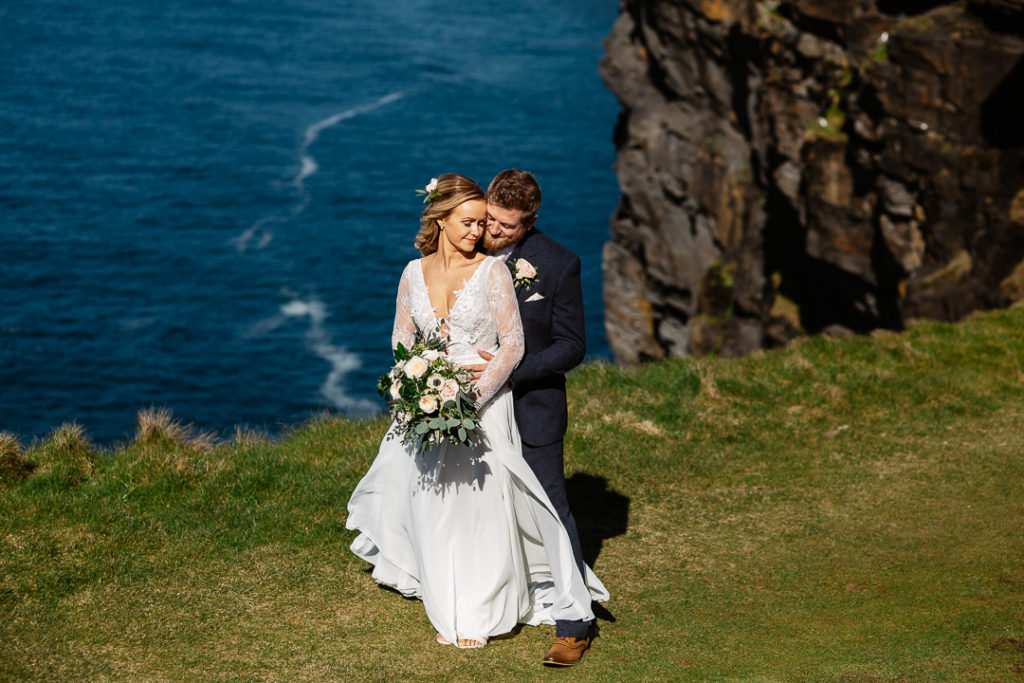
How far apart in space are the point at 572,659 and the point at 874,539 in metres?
4.23

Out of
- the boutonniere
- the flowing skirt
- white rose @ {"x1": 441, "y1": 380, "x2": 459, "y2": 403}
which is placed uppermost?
the boutonniere

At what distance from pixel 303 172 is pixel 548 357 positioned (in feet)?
326

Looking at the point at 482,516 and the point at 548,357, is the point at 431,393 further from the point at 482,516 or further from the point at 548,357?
the point at 482,516

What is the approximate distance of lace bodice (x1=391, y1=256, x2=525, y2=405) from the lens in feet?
25.7

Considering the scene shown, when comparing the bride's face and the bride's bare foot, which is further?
the bride's bare foot

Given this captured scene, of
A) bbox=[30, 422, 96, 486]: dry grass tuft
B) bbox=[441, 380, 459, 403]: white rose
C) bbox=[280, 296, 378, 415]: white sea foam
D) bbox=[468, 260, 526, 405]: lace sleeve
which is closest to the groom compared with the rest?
bbox=[468, 260, 526, 405]: lace sleeve

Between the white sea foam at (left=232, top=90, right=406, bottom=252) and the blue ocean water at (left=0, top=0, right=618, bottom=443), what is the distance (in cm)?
31

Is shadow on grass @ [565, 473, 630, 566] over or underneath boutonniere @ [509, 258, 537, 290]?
underneath

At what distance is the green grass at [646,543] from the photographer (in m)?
8.12

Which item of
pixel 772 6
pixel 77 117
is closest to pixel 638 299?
pixel 772 6

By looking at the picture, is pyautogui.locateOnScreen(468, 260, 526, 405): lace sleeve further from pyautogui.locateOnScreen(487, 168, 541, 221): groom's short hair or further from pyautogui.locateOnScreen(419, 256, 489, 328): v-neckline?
pyautogui.locateOnScreen(487, 168, 541, 221): groom's short hair

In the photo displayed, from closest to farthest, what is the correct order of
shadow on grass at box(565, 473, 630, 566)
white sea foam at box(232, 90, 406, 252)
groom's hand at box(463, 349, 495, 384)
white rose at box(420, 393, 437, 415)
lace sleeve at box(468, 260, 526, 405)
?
white rose at box(420, 393, 437, 415), lace sleeve at box(468, 260, 526, 405), groom's hand at box(463, 349, 495, 384), shadow on grass at box(565, 473, 630, 566), white sea foam at box(232, 90, 406, 252)

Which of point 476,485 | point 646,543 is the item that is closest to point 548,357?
point 476,485

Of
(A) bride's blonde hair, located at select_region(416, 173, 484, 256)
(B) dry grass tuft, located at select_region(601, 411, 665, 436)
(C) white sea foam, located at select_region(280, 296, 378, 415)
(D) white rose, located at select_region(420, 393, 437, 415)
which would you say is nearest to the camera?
(D) white rose, located at select_region(420, 393, 437, 415)
